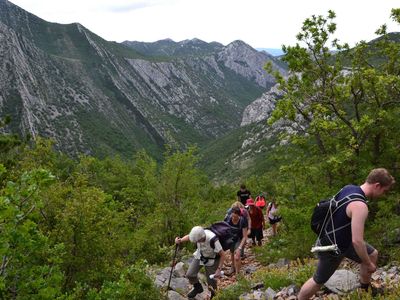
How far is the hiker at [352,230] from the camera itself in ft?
16.4

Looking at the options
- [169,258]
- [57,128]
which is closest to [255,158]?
[57,128]

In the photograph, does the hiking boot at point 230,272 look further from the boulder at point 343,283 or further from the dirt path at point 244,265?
the boulder at point 343,283

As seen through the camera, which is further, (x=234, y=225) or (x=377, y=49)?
(x=377, y=49)

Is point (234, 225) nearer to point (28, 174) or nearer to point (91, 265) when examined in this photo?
point (91, 265)

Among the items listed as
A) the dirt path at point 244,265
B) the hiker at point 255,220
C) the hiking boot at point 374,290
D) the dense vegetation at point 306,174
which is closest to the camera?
the hiking boot at point 374,290

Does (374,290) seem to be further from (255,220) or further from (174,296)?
(255,220)

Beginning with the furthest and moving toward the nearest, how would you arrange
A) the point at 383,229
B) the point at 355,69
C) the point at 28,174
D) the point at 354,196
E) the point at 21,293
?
the point at 355,69 < the point at 383,229 < the point at 21,293 < the point at 28,174 < the point at 354,196

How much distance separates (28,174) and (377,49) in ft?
38.1

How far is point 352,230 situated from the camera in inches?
197

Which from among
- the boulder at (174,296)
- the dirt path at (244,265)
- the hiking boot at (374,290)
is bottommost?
the dirt path at (244,265)

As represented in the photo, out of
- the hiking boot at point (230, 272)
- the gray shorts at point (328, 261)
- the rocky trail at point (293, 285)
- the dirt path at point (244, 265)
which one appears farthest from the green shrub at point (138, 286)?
the gray shorts at point (328, 261)

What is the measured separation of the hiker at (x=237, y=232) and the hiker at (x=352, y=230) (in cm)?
480

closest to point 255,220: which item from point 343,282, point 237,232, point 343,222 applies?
point 237,232

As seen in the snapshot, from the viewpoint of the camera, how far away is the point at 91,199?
10688 millimetres
